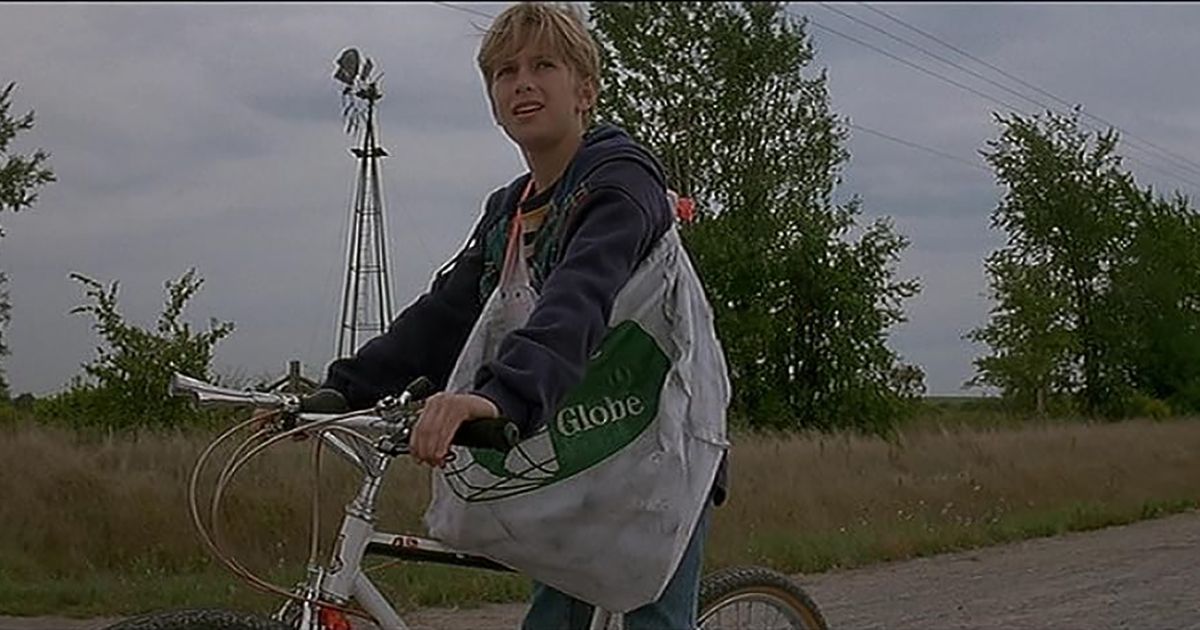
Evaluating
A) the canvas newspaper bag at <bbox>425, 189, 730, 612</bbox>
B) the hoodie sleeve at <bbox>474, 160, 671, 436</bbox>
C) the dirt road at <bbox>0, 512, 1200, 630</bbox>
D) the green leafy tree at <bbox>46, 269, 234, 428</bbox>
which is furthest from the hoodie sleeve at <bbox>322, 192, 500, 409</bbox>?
the green leafy tree at <bbox>46, 269, 234, 428</bbox>

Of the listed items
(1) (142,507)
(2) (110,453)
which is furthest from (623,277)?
(2) (110,453)

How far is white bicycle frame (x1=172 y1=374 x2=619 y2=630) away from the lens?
246cm

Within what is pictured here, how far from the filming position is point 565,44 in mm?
2693

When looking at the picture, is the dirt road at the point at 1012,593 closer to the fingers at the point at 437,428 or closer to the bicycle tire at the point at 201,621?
the bicycle tire at the point at 201,621

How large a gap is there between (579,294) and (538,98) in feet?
1.58

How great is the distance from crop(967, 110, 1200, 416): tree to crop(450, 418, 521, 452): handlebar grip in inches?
575

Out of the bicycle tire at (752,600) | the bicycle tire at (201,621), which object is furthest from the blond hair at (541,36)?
the bicycle tire at (752,600)

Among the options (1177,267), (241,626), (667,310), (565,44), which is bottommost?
(241,626)

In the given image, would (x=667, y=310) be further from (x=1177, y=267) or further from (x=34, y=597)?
(x=1177, y=267)

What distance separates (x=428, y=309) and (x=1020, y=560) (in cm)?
900

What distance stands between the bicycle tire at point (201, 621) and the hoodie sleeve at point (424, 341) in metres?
0.59

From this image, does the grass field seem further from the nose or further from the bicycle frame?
the nose

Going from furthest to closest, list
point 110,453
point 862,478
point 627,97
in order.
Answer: point 862,478, point 627,97, point 110,453

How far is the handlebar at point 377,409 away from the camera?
2.16 metres
